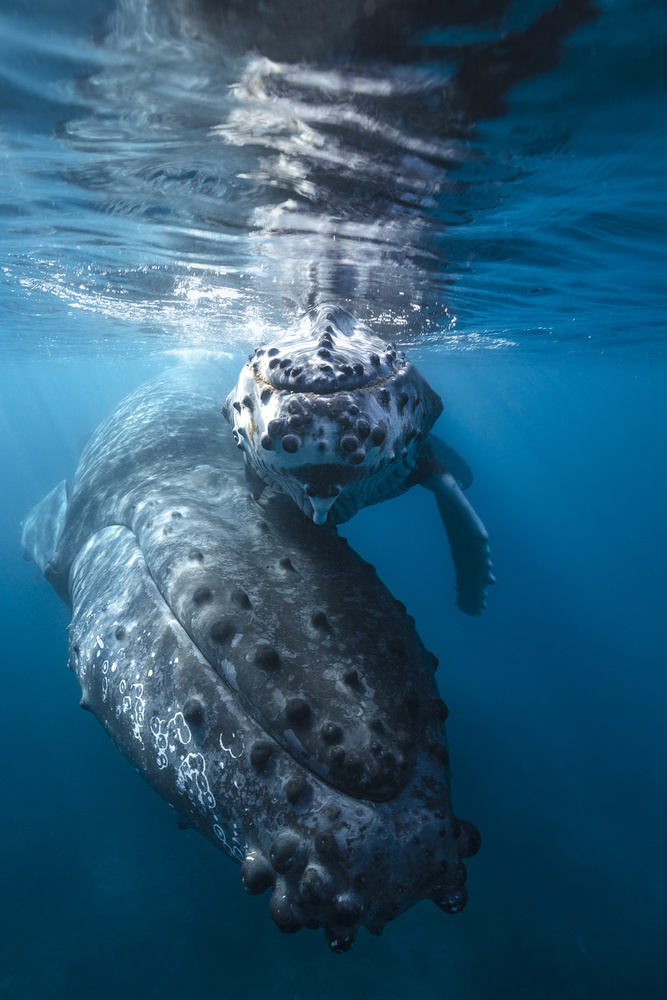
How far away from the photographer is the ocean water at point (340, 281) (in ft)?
19.1

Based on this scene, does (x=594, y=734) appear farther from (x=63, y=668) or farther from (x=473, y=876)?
(x=63, y=668)

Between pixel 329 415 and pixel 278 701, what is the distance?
76.0 inches

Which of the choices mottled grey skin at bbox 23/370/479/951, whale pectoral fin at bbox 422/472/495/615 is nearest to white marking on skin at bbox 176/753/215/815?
mottled grey skin at bbox 23/370/479/951

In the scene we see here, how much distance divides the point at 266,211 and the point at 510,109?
17.4 ft

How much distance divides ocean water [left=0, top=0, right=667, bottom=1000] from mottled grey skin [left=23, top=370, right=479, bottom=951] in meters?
5.28

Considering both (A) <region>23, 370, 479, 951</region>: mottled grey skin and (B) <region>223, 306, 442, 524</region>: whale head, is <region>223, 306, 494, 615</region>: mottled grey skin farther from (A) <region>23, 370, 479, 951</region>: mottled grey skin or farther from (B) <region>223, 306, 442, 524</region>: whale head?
(A) <region>23, 370, 479, 951</region>: mottled grey skin

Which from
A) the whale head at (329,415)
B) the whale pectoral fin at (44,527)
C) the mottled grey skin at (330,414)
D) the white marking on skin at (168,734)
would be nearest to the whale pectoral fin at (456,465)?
the mottled grey skin at (330,414)

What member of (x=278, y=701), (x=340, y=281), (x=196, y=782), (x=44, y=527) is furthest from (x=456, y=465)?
(x=196, y=782)

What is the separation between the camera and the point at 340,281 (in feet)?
46.0

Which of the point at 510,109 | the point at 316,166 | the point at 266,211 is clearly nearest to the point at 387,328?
the point at 266,211

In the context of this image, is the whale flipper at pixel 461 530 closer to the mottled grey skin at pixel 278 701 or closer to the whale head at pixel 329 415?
the whale head at pixel 329 415

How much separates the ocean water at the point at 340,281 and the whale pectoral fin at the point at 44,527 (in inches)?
234

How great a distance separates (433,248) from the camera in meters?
11.2

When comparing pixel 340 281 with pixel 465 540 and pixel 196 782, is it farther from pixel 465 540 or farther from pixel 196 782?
pixel 196 782
